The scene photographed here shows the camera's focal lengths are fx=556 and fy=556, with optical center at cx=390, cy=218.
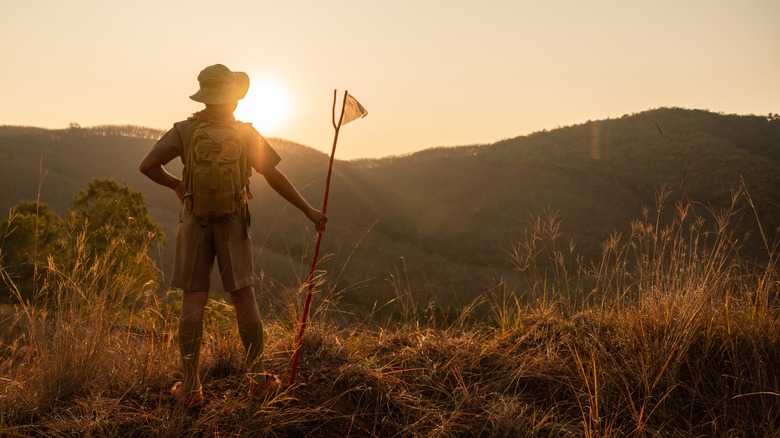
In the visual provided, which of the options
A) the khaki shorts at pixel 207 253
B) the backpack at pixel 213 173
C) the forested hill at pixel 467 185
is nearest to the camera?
the backpack at pixel 213 173

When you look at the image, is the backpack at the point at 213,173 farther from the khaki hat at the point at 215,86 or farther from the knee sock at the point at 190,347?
the knee sock at the point at 190,347

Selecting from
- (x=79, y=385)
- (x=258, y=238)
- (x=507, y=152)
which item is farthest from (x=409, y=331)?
(x=507, y=152)

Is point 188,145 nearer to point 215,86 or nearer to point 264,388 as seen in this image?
point 215,86

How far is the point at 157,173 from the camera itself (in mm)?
3539

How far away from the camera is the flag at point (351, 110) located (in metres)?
3.81

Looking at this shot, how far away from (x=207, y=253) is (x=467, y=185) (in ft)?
232

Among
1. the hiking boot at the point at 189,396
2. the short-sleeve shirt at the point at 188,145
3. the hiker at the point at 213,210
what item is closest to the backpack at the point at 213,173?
the hiker at the point at 213,210

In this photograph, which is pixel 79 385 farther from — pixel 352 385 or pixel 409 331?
pixel 409 331

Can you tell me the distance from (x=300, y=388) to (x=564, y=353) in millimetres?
2034

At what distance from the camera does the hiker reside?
3289 mm

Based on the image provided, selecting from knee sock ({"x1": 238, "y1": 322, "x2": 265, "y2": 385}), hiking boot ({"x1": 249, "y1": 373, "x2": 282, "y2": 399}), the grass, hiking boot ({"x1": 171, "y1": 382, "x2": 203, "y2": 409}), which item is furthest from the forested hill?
hiking boot ({"x1": 171, "y1": 382, "x2": 203, "y2": 409})

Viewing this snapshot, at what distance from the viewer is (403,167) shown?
88.4 m

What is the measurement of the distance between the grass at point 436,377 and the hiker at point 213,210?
0.26 metres

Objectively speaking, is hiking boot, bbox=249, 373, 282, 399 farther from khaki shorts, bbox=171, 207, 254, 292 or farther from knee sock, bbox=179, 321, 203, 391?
khaki shorts, bbox=171, 207, 254, 292
